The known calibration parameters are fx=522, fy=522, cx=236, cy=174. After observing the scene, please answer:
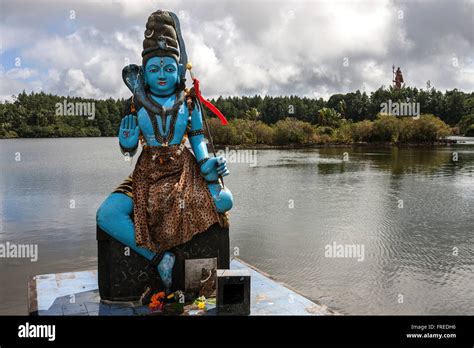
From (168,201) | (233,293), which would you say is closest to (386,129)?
(168,201)

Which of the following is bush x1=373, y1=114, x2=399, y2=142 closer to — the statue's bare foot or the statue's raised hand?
the statue's raised hand

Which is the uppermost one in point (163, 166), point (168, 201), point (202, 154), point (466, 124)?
point (466, 124)

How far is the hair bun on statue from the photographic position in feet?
19.4

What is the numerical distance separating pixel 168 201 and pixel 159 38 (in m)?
1.84

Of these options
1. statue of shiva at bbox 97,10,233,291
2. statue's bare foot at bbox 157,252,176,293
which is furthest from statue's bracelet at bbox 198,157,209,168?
statue's bare foot at bbox 157,252,176,293

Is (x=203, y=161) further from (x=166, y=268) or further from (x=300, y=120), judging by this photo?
(x=300, y=120)

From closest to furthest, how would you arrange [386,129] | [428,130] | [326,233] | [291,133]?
[326,233] → [428,130] → [386,129] → [291,133]

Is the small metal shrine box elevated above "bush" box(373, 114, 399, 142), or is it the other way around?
"bush" box(373, 114, 399, 142)

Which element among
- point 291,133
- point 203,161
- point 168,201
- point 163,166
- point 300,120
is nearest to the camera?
point 168,201

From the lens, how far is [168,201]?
569cm

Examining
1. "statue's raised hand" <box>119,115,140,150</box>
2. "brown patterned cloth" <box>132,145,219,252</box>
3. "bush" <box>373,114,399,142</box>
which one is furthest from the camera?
"bush" <box>373,114,399,142</box>

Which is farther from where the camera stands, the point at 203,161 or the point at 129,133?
the point at 203,161

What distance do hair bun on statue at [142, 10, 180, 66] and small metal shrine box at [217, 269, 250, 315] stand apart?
2548mm
